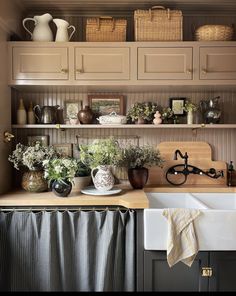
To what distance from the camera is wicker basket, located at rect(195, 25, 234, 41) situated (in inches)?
95.2

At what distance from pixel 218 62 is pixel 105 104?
1022mm

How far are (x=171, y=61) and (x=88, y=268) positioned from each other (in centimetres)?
170

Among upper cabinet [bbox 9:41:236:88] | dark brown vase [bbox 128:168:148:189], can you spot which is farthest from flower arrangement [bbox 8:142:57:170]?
dark brown vase [bbox 128:168:148:189]

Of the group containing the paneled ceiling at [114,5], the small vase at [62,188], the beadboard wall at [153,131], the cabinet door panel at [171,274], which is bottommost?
the cabinet door panel at [171,274]

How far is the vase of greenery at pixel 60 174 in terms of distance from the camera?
85.1 inches

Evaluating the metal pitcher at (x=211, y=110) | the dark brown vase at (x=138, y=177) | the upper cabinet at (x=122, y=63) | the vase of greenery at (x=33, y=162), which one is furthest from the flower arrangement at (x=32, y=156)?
the metal pitcher at (x=211, y=110)

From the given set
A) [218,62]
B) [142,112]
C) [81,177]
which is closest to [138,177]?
[81,177]

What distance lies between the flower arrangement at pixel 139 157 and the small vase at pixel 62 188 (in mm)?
513

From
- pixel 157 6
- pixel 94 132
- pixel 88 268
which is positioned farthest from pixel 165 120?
pixel 88 268

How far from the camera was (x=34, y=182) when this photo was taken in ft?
7.72

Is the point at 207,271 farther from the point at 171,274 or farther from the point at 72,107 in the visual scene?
the point at 72,107

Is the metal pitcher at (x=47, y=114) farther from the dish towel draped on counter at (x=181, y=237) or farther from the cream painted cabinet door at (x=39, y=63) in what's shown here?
the dish towel draped on counter at (x=181, y=237)

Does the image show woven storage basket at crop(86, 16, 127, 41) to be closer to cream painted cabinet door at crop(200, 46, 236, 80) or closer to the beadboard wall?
the beadboard wall

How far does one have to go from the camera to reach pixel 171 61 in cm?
240
